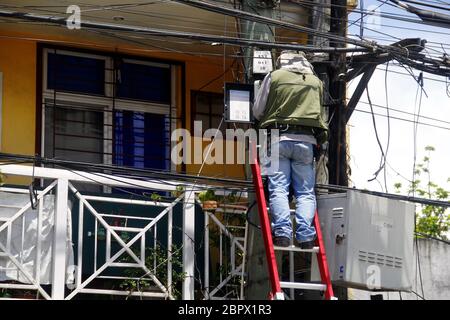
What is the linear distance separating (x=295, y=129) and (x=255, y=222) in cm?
95

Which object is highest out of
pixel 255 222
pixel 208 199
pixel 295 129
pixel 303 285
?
pixel 295 129

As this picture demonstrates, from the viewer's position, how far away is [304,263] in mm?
12375

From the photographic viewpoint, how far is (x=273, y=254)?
1020 centimetres

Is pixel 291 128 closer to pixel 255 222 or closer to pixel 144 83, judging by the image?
pixel 255 222

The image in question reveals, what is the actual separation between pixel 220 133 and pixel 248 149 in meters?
3.39

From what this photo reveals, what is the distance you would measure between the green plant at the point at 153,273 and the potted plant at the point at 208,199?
1.76 ft

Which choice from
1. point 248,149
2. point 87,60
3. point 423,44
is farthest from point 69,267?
point 423,44

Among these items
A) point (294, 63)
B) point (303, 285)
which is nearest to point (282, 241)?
point (303, 285)

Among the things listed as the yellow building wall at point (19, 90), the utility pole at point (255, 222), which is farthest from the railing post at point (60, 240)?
the utility pole at point (255, 222)

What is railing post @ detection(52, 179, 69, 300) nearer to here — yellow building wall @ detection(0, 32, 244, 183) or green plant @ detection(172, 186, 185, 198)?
green plant @ detection(172, 186, 185, 198)

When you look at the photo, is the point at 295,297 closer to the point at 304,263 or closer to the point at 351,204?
the point at 304,263

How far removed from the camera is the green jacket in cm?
1084

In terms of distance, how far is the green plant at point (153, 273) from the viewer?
39.1 ft

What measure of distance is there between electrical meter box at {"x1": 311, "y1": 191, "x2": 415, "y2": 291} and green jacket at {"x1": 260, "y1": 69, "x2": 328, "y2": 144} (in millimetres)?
806
